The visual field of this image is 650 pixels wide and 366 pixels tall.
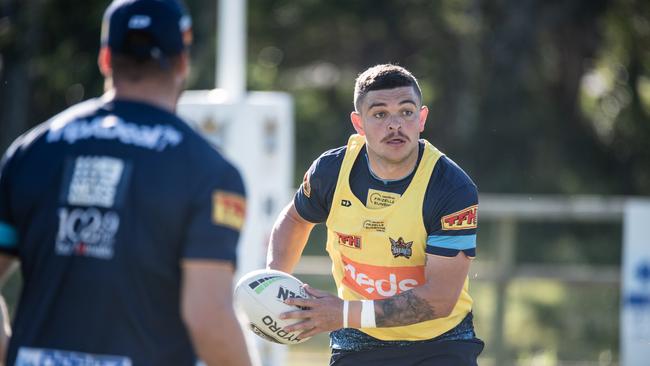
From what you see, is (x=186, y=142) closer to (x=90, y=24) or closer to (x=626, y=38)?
(x=90, y=24)

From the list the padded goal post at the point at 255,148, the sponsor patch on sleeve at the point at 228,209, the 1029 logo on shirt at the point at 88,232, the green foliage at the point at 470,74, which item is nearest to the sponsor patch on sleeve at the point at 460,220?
the sponsor patch on sleeve at the point at 228,209

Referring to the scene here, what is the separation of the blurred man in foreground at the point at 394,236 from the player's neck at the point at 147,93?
1447 millimetres

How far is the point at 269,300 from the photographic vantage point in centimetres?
428

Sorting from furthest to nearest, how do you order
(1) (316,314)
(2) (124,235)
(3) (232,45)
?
(3) (232,45) → (1) (316,314) → (2) (124,235)

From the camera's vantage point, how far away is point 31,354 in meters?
2.99

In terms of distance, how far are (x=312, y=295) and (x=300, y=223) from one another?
64 cm

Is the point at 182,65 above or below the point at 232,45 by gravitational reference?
below

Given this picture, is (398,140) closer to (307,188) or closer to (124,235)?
(307,188)

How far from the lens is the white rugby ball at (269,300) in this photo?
4258 millimetres

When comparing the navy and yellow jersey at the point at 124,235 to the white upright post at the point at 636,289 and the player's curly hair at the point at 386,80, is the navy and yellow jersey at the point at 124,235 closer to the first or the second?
the player's curly hair at the point at 386,80

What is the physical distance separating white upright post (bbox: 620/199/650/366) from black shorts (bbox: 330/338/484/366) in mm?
5506

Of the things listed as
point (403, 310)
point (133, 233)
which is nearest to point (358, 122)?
point (403, 310)

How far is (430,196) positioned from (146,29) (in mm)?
1817

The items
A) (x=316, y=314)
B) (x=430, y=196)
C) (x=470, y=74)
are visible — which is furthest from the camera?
(x=470, y=74)
